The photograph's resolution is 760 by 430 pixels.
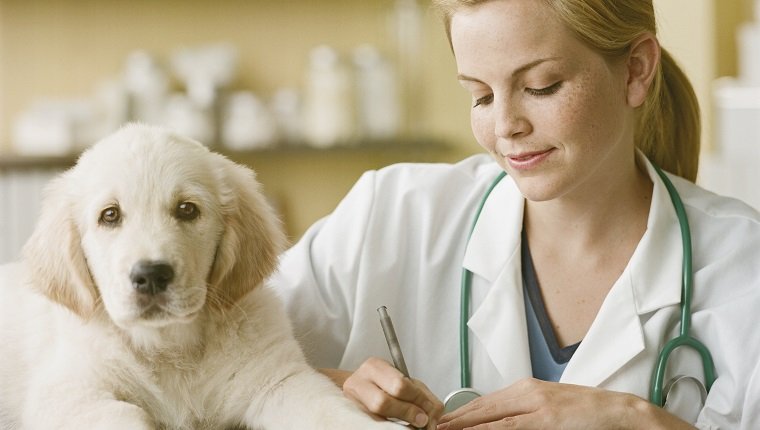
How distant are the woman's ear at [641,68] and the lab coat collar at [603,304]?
6.3 inches

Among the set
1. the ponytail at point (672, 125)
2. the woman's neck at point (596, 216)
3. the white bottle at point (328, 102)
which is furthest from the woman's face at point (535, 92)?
the white bottle at point (328, 102)

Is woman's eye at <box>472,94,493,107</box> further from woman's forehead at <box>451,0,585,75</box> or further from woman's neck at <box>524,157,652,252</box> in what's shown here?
woman's neck at <box>524,157,652,252</box>

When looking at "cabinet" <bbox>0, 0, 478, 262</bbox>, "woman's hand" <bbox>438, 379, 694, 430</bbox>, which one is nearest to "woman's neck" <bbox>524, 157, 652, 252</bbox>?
"woman's hand" <bbox>438, 379, 694, 430</bbox>

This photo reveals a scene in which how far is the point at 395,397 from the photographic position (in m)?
1.01

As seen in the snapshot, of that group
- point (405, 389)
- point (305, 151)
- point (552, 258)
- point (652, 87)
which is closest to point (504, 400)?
point (405, 389)

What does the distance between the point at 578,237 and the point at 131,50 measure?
9.18 feet

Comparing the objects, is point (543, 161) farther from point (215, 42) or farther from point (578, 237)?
point (215, 42)

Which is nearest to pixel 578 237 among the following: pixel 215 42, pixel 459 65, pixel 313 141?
pixel 459 65

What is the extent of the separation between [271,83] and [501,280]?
2707mm

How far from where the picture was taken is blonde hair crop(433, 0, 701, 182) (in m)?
1.23

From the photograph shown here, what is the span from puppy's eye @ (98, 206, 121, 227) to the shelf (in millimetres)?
2376

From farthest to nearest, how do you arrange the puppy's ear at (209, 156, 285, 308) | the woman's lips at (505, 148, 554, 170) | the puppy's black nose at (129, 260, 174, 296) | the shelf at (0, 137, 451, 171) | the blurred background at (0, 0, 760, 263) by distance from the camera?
1. the shelf at (0, 137, 451, 171)
2. the blurred background at (0, 0, 760, 263)
3. the woman's lips at (505, 148, 554, 170)
4. the puppy's ear at (209, 156, 285, 308)
5. the puppy's black nose at (129, 260, 174, 296)

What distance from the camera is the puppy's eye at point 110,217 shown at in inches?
41.2

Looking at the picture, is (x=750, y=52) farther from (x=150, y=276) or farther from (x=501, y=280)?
(x=150, y=276)
